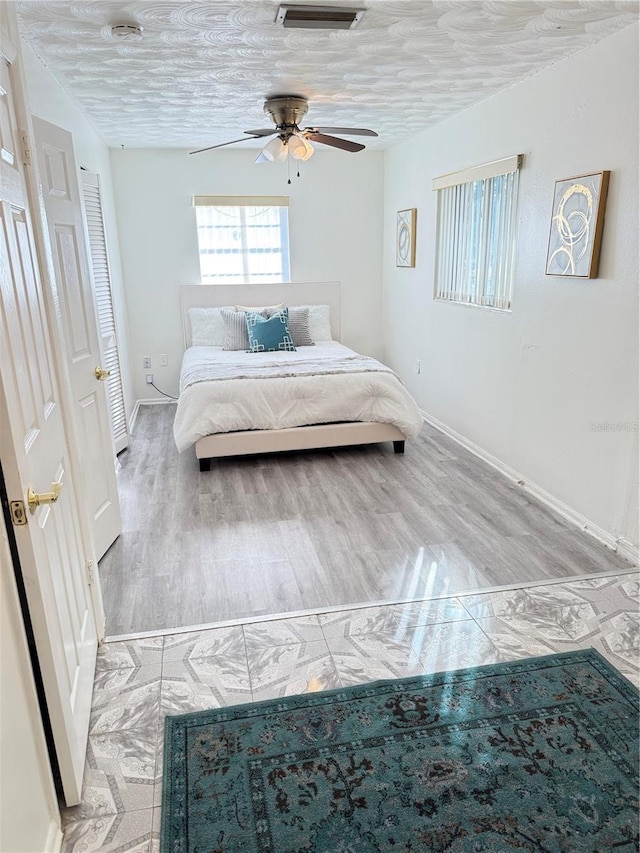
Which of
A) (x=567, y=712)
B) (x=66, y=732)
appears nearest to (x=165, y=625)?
(x=66, y=732)

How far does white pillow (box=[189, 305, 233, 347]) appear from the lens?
5629 mm

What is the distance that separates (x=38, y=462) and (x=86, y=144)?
341cm

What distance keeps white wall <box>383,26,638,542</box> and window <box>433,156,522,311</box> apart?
10cm

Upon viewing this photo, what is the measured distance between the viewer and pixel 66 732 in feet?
5.06

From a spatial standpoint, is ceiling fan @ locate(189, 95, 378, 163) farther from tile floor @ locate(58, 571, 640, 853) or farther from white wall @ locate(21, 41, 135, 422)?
tile floor @ locate(58, 571, 640, 853)

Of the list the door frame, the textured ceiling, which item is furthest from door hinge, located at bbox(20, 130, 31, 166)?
the textured ceiling

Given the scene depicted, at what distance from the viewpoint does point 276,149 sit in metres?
3.73

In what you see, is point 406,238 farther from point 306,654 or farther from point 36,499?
point 36,499

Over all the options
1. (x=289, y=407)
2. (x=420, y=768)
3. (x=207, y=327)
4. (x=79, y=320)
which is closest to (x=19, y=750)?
(x=420, y=768)

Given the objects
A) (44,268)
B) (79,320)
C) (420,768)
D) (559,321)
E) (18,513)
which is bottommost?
(420,768)

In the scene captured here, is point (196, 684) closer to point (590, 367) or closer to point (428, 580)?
point (428, 580)

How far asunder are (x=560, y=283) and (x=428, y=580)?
1.79m

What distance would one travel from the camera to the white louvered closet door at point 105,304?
13.7 ft

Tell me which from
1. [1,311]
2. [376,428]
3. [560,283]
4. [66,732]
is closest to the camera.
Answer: [1,311]
